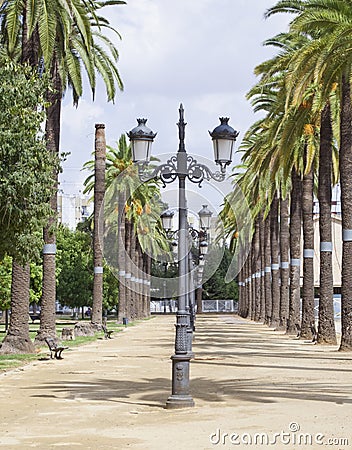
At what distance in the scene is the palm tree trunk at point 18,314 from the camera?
1026 inches

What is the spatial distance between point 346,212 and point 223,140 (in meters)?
12.9

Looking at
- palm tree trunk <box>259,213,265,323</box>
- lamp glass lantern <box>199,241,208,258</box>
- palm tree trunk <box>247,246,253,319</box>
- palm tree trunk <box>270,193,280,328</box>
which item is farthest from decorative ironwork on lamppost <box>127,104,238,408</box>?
palm tree trunk <box>247,246,253,319</box>

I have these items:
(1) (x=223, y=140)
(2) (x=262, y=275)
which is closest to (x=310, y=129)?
(1) (x=223, y=140)

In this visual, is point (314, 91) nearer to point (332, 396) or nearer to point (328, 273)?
A: point (328, 273)

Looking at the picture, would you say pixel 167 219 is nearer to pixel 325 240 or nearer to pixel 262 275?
pixel 325 240

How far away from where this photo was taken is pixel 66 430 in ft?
37.8

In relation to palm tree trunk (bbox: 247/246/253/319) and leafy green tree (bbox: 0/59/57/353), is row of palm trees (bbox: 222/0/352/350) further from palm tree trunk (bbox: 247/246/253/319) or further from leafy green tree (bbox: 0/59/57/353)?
palm tree trunk (bbox: 247/246/253/319)

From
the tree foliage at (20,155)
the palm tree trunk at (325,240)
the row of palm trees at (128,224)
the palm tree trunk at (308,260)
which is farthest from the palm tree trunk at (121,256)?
the tree foliage at (20,155)

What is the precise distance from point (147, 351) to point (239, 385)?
12.7 metres

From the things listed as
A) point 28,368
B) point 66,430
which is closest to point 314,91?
point 28,368

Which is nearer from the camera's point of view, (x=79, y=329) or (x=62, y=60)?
(x=62, y=60)

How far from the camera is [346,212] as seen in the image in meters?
27.1

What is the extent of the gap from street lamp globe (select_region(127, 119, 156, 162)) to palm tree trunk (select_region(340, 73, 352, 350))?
12.2 meters

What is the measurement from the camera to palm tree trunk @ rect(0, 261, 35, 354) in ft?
85.5
